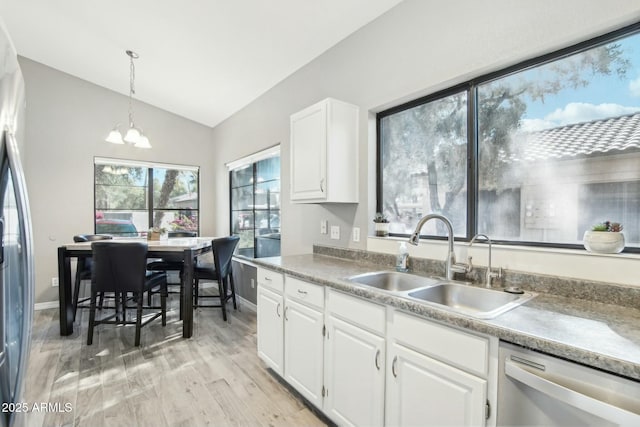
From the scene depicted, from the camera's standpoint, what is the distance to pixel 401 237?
228 centimetres

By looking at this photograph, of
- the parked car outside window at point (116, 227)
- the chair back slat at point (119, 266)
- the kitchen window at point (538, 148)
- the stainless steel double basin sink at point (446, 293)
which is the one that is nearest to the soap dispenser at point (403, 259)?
the stainless steel double basin sink at point (446, 293)

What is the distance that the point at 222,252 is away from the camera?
11.3 feet

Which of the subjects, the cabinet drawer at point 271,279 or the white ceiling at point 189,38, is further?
the white ceiling at point 189,38

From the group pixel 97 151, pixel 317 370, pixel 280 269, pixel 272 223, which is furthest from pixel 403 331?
pixel 97 151

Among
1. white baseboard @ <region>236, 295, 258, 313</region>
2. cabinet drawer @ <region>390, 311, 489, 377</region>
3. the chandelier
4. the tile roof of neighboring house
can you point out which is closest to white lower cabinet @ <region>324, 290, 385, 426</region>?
cabinet drawer @ <region>390, 311, 489, 377</region>

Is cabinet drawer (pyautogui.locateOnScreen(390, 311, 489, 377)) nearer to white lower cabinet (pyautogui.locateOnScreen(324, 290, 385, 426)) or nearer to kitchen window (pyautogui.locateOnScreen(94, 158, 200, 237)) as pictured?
white lower cabinet (pyautogui.locateOnScreen(324, 290, 385, 426))

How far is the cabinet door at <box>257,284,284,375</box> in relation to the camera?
2133 millimetres

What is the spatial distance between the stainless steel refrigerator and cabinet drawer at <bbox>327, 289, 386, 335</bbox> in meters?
1.26

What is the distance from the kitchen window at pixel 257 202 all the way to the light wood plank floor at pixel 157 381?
3.85 ft

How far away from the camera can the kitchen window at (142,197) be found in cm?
446

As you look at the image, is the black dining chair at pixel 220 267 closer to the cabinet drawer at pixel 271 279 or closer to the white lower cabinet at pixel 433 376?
the cabinet drawer at pixel 271 279

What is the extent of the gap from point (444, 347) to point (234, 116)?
424 cm

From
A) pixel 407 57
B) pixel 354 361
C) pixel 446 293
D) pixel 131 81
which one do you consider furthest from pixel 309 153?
pixel 131 81

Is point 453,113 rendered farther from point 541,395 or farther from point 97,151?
point 97,151
